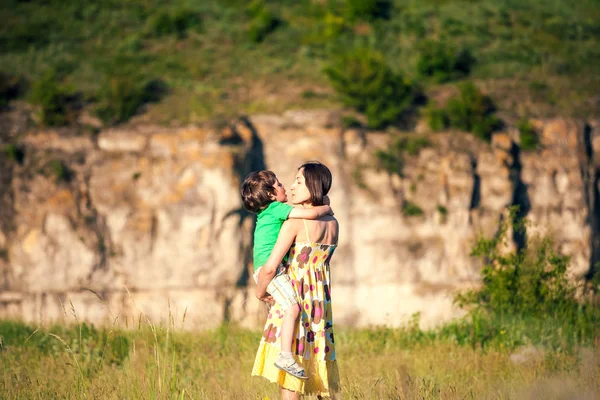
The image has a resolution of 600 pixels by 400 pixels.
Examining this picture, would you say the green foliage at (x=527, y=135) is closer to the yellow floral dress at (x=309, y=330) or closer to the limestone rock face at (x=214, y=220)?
the limestone rock face at (x=214, y=220)

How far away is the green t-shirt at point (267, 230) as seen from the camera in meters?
5.65

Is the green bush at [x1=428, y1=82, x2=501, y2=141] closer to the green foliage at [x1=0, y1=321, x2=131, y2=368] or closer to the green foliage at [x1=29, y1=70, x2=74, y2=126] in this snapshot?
the green foliage at [x1=29, y1=70, x2=74, y2=126]

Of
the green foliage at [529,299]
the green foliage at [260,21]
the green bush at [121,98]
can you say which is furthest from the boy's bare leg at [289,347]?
the green foliage at [260,21]

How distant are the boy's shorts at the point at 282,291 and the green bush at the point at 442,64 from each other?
20.9m

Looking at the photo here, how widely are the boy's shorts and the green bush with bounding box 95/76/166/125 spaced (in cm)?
1796

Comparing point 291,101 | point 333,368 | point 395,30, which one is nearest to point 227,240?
point 291,101

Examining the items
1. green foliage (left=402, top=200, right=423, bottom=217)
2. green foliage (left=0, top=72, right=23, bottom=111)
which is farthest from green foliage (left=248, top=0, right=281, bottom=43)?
green foliage (left=402, top=200, right=423, bottom=217)

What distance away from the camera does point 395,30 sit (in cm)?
2850

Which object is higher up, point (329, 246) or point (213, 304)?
point (329, 246)

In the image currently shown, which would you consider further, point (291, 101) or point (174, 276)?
point (291, 101)

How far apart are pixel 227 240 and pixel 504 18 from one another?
50.4 feet

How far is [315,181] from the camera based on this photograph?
18.5ft

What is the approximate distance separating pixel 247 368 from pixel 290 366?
3580 millimetres

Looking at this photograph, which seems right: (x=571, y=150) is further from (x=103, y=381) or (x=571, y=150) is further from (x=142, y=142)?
(x=103, y=381)
